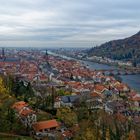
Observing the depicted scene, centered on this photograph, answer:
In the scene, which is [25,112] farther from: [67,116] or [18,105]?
[67,116]

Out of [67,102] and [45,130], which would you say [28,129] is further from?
Result: [67,102]

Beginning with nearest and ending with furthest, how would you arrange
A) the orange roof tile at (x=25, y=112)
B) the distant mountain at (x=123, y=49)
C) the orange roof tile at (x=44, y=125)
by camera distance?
1. the orange roof tile at (x=44, y=125)
2. the orange roof tile at (x=25, y=112)
3. the distant mountain at (x=123, y=49)

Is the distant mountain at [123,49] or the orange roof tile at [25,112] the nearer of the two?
the orange roof tile at [25,112]

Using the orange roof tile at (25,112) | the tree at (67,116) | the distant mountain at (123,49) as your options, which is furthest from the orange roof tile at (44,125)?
the distant mountain at (123,49)

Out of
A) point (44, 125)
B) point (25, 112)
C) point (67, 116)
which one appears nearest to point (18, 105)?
point (25, 112)

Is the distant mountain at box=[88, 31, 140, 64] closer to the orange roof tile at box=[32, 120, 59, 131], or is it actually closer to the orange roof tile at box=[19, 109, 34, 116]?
the orange roof tile at box=[19, 109, 34, 116]

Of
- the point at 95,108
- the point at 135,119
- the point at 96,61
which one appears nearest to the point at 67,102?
the point at 95,108

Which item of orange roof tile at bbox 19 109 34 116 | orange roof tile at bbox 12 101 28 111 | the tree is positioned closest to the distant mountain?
the tree

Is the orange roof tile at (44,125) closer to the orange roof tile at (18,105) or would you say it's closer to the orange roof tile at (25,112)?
the orange roof tile at (25,112)
